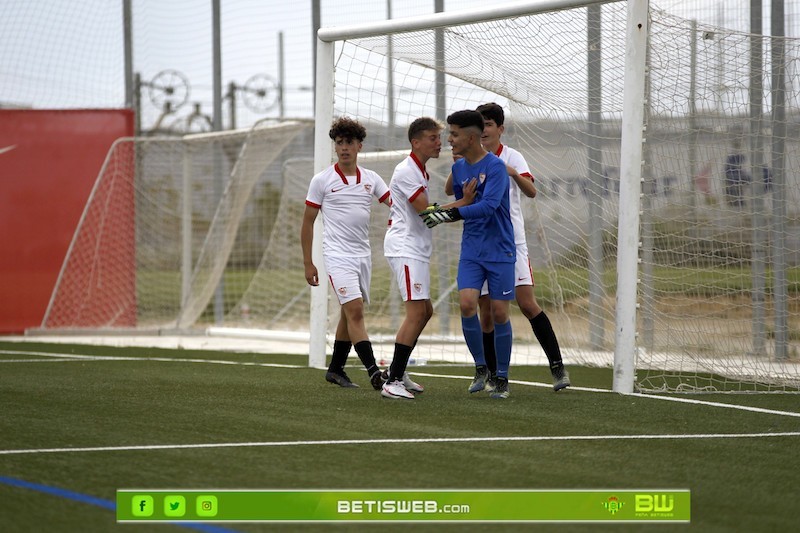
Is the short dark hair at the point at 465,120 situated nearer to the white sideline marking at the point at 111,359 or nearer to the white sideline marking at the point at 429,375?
the white sideline marking at the point at 429,375

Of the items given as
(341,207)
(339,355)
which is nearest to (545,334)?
(339,355)

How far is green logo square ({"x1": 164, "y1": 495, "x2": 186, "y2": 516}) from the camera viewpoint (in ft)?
13.5

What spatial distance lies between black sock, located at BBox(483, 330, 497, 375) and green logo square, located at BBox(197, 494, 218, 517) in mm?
3557

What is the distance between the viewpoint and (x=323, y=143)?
31.2 feet

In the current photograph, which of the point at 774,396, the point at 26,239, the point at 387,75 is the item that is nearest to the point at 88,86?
the point at 26,239

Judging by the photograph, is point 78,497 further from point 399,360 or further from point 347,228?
point 347,228

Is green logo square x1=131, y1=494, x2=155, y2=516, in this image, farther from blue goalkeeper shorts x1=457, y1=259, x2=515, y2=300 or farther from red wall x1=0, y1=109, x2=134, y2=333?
red wall x1=0, y1=109, x2=134, y2=333

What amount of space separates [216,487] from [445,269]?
8224mm

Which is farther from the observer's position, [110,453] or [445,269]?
[445,269]

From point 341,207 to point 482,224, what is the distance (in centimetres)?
112

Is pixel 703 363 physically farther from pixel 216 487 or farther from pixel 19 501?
pixel 19 501

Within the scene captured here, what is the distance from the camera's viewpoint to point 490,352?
756 centimetres

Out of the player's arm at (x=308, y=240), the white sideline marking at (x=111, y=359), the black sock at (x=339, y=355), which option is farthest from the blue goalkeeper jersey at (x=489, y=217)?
the white sideline marking at (x=111, y=359)

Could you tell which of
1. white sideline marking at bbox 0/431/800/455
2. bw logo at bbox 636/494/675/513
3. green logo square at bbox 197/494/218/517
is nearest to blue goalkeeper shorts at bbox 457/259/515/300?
white sideline marking at bbox 0/431/800/455
